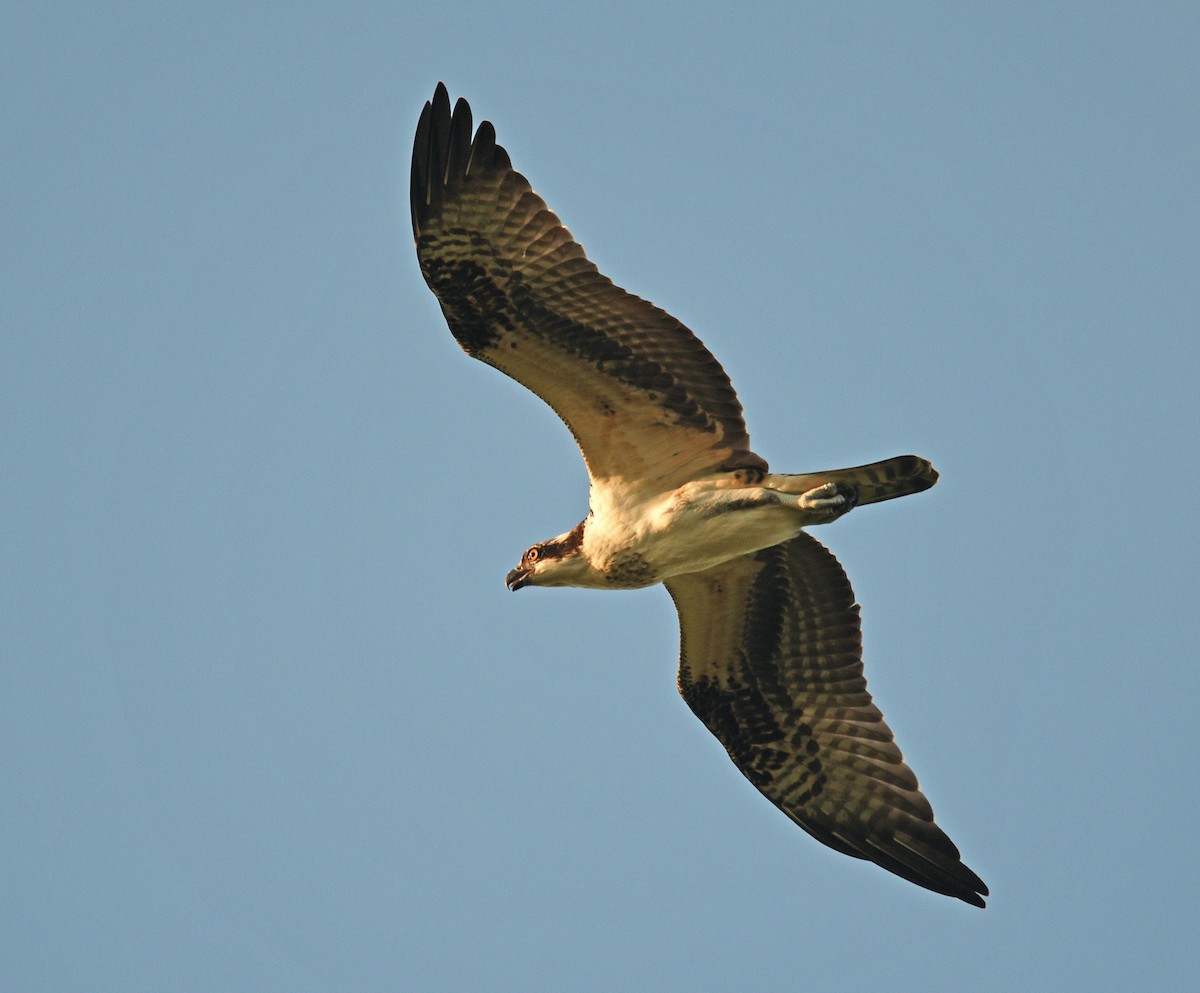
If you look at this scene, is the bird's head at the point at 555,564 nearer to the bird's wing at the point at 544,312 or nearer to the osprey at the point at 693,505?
the osprey at the point at 693,505

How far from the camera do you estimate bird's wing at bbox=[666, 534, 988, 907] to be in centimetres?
1243

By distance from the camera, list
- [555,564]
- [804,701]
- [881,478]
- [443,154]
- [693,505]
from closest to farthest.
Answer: [443,154] < [881,478] < [693,505] < [555,564] < [804,701]

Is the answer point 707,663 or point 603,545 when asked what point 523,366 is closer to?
point 603,545

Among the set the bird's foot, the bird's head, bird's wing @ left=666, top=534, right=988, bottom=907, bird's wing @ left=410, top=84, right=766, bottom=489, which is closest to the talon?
the bird's foot

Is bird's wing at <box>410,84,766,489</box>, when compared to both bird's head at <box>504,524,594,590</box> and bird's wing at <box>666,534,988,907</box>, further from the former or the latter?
bird's wing at <box>666,534,988,907</box>

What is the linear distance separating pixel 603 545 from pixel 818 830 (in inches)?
124

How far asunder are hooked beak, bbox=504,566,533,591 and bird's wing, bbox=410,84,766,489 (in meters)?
1.29

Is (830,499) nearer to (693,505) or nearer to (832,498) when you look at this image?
(832,498)

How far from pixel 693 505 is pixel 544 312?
174cm

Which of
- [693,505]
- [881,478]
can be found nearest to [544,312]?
[693,505]

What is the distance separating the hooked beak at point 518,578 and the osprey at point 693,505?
17 mm

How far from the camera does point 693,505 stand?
11.4 meters

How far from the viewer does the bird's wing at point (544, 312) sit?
10.8m

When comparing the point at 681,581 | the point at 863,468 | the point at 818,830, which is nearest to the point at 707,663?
the point at 681,581
